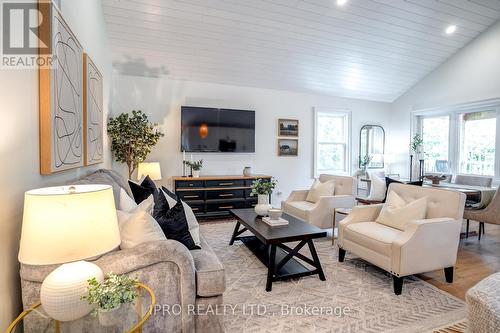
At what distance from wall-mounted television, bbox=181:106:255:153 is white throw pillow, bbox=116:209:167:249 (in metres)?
3.51

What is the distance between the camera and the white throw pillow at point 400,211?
265 cm

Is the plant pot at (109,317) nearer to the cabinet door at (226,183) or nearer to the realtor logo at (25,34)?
the realtor logo at (25,34)

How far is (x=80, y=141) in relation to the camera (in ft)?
7.32

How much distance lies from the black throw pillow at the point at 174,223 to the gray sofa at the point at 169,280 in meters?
0.29

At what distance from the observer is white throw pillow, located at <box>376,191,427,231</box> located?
2648 mm

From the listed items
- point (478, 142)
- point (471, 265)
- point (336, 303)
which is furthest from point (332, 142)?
point (336, 303)

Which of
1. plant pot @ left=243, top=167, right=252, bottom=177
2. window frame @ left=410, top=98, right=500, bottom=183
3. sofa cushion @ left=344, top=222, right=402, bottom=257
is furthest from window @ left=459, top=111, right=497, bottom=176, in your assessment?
plant pot @ left=243, top=167, right=252, bottom=177

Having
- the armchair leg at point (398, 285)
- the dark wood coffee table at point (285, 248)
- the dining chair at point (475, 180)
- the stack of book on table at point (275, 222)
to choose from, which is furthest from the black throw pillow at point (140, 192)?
the dining chair at point (475, 180)

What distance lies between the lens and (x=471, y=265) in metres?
3.01

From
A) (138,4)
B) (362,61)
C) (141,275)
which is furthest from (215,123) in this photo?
(141,275)

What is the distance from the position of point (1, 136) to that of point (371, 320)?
8.06 ft

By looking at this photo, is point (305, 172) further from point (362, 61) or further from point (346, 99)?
point (362, 61)

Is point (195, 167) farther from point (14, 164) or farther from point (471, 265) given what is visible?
point (471, 265)

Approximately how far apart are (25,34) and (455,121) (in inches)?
267
